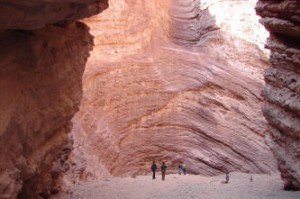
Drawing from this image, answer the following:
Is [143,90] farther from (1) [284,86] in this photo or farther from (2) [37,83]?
(2) [37,83]

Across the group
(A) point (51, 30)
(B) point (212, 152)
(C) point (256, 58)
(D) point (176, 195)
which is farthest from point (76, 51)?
(C) point (256, 58)

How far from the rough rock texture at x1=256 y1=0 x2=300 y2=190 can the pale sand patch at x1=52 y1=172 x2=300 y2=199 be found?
99cm

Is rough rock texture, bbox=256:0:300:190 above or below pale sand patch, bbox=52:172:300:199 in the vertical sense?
above

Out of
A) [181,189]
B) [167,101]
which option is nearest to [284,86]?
[181,189]

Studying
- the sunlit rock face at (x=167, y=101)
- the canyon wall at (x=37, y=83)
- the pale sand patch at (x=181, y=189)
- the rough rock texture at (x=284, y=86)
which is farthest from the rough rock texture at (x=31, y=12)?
the sunlit rock face at (x=167, y=101)

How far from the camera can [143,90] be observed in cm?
1938

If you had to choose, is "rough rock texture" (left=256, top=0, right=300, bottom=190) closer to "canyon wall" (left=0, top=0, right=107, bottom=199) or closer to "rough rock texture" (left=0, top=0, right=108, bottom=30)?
"canyon wall" (left=0, top=0, right=107, bottom=199)

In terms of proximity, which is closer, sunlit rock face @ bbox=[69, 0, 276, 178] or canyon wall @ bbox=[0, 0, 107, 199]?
canyon wall @ bbox=[0, 0, 107, 199]

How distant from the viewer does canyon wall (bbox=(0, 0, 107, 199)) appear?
7.34 meters

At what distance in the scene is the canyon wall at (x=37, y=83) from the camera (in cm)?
A: 734

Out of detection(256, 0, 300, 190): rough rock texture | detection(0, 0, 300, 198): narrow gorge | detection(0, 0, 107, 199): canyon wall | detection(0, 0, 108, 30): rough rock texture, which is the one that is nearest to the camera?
detection(0, 0, 108, 30): rough rock texture

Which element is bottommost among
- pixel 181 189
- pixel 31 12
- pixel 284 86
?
pixel 181 189

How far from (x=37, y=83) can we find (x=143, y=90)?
10909mm

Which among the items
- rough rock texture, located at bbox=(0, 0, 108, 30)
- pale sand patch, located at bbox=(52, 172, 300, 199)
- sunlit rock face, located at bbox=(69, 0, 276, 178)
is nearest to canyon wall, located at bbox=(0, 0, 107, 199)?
rough rock texture, located at bbox=(0, 0, 108, 30)
